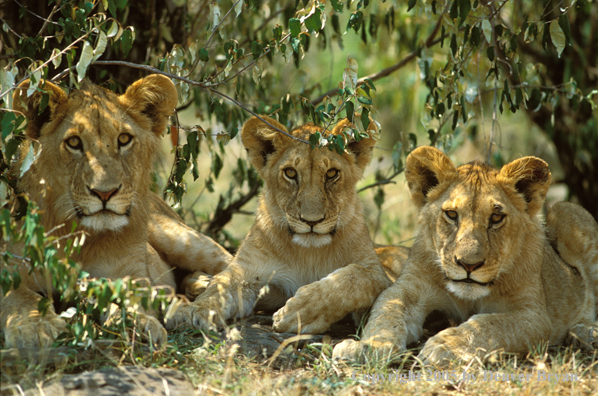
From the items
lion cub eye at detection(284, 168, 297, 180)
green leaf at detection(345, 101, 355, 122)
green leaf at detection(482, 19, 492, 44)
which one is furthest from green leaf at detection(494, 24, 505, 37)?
lion cub eye at detection(284, 168, 297, 180)

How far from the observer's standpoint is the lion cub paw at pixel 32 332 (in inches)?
135

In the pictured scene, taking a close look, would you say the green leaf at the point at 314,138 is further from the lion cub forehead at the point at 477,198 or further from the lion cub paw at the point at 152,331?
the lion cub paw at the point at 152,331

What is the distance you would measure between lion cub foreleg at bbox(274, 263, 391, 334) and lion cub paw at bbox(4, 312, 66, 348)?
1339mm

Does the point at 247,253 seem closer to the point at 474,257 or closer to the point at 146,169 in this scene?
the point at 146,169

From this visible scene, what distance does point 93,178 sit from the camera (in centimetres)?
394

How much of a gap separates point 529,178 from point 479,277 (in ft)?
2.86

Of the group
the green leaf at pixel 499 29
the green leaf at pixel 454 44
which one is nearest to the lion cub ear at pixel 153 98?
the green leaf at pixel 454 44

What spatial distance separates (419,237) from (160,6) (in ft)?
11.2

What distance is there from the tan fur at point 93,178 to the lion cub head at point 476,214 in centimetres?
182

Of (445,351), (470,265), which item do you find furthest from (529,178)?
(445,351)

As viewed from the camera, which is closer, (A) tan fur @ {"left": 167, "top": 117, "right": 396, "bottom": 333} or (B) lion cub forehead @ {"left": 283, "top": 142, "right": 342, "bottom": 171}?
(A) tan fur @ {"left": 167, "top": 117, "right": 396, "bottom": 333}

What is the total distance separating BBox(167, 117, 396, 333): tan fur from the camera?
431 centimetres

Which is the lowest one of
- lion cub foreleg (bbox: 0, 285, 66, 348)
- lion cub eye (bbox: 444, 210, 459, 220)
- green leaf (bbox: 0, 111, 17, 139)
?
lion cub foreleg (bbox: 0, 285, 66, 348)

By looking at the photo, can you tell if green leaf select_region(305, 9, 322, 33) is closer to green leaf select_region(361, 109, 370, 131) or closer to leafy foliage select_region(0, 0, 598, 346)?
leafy foliage select_region(0, 0, 598, 346)
